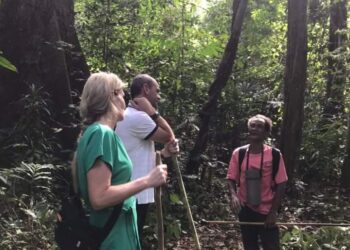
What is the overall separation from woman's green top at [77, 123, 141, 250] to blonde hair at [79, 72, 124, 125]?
0.08 m

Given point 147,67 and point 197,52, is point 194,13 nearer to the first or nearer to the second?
point 197,52

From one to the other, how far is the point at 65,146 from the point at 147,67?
2740 millimetres

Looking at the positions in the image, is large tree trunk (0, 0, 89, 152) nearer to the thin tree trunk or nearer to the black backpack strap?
the black backpack strap

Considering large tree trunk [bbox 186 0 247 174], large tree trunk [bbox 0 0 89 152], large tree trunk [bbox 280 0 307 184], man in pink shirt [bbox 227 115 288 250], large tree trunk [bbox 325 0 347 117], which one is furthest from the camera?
large tree trunk [bbox 325 0 347 117]

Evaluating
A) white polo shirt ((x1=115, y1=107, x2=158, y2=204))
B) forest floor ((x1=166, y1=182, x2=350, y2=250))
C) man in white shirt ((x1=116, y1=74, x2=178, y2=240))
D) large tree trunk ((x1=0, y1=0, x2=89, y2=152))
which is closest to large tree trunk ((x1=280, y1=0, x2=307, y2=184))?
forest floor ((x1=166, y1=182, x2=350, y2=250))

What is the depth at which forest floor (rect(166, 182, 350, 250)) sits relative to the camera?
23.1ft

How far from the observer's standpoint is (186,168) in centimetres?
908

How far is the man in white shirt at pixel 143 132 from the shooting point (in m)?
4.51

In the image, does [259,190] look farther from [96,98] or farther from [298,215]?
[298,215]

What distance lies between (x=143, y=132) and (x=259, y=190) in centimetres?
135

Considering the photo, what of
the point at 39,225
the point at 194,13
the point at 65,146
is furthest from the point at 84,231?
the point at 194,13

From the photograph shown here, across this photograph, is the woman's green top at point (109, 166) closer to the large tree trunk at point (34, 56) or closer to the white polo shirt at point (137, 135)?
the white polo shirt at point (137, 135)

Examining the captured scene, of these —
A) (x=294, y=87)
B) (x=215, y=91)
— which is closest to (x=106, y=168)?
(x=215, y=91)

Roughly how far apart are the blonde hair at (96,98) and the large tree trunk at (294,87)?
24.3 feet
